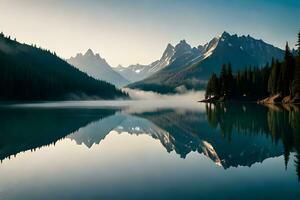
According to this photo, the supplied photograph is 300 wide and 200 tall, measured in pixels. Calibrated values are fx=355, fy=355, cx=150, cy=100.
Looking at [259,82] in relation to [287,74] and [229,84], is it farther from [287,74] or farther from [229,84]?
[287,74]

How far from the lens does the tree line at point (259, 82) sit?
128m

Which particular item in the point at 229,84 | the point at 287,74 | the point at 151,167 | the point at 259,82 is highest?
the point at 287,74

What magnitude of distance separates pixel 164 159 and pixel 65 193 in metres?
11.1

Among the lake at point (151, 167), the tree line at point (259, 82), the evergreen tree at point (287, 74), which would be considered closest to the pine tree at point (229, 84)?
the tree line at point (259, 82)

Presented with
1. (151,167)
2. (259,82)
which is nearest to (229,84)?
(259,82)

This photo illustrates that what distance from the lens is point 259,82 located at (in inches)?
6353

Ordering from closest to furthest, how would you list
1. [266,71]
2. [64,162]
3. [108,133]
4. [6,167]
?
[6,167] → [64,162] → [108,133] → [266,71]

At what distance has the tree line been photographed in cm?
12812

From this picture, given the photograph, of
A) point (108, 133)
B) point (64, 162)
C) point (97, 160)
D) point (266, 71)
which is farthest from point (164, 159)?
point (266, 71)

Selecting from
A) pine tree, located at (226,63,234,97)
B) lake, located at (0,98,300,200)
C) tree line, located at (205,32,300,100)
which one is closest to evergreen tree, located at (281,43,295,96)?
tree line, located at (205,32,300,100)

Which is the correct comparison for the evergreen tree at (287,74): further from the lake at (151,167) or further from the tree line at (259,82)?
the lake at (151,167)

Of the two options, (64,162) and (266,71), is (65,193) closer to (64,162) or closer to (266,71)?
(64,162)

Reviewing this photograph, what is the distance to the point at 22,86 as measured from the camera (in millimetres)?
194000

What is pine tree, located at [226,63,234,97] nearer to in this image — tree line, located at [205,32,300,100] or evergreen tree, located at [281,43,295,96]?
tree line, located at [205,32,300,100]
